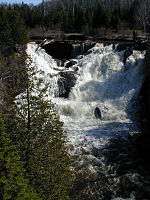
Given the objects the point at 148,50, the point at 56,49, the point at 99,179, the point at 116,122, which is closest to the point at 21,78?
the point at 99,179

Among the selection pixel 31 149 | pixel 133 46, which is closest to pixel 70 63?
pixel 133 46

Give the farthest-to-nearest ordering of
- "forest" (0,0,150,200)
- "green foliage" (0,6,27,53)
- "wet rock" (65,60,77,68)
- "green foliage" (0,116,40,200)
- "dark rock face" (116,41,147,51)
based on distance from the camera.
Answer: "green foliage" (0,6,27,53) < "wet rock" (65,60,77,68) < "dark rock face" (116,41,147,51) < "forest" (0,0,150,200) < "green foliage" (0,116,40,200)

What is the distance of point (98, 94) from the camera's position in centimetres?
5925

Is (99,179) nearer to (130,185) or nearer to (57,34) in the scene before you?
(130,185)

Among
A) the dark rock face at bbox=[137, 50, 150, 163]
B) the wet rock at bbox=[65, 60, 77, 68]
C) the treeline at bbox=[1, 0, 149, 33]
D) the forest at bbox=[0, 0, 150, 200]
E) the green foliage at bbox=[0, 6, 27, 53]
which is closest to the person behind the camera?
the forest at bbox=[0, 0, 150, 200]

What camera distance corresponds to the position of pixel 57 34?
8475 centimetres

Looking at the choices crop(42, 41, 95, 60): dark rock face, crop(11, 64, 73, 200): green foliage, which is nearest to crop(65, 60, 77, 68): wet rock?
crop(42, 41, 95, 60): dark rock face

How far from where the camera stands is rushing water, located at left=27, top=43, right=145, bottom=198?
157 ft

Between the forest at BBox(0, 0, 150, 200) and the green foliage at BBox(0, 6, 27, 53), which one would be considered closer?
the forest at BBox(0, 0, 150, 200)

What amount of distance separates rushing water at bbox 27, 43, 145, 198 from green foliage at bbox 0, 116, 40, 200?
20.0m

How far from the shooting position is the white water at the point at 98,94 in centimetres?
4812

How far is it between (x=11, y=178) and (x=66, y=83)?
3864cm

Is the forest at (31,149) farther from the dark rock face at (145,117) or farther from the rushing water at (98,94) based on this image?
the rushing water at (98,94)

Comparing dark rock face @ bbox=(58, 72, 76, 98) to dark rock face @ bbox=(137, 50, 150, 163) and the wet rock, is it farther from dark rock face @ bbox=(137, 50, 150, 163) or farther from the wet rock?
dark rock face @ bbox=(137, 50, 150, 163)
